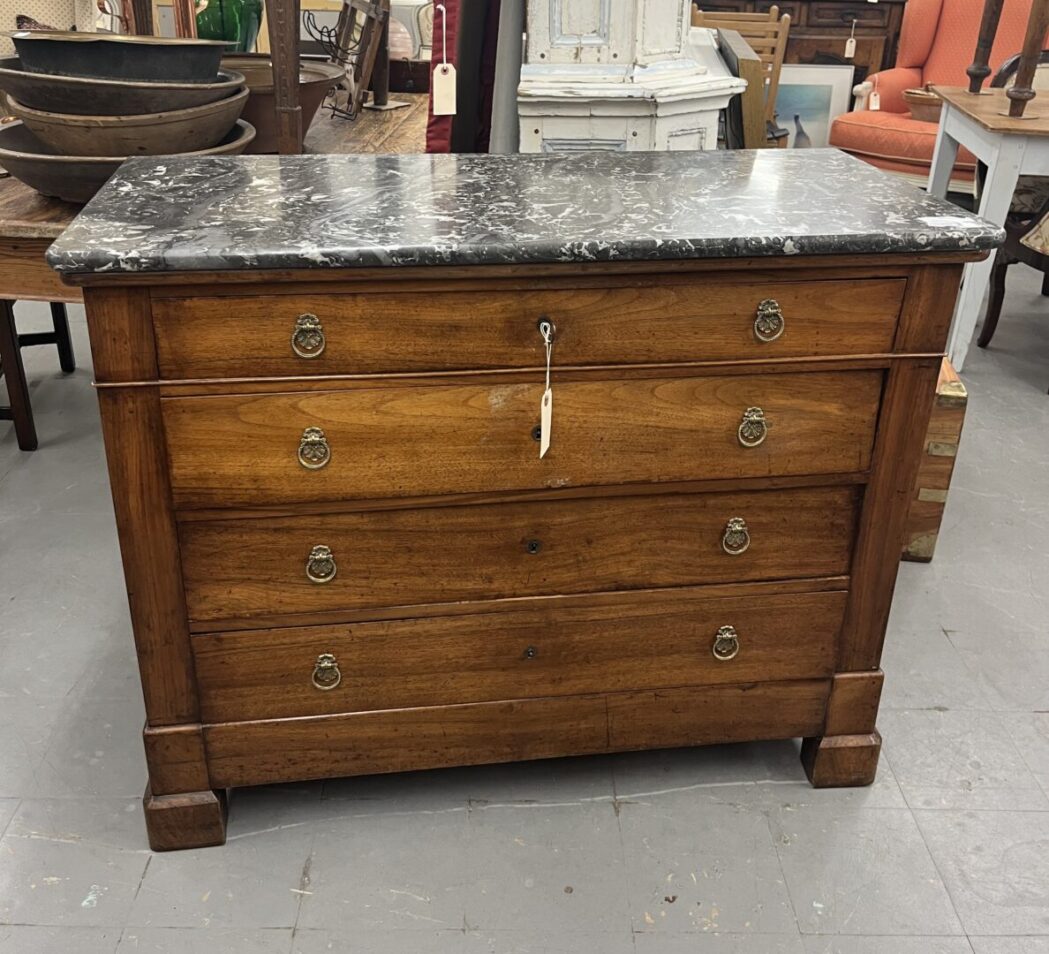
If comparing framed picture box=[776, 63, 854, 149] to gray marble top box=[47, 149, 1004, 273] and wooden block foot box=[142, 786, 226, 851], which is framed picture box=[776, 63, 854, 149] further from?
wooden block foot box=[142, 786, 226, 851]

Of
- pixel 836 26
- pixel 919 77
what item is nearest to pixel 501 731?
pixel 919 77

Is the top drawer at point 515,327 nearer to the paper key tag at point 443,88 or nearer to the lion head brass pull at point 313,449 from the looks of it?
the lion head brass pull at point 313,449

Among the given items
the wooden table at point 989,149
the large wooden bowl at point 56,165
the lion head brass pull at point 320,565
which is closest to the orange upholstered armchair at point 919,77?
the wooden table at point 989,149

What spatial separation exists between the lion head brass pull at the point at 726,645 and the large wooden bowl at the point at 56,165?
162 cm

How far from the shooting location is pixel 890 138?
5.80 metres

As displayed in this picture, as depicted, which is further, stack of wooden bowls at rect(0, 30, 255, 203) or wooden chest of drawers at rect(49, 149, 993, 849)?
stack of wooden bowls at rect(0, 30, 255, 203)

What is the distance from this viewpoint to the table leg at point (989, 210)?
12.1ft

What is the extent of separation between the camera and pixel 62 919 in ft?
6.01

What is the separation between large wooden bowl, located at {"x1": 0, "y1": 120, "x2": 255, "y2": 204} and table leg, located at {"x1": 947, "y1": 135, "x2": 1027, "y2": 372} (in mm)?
2558

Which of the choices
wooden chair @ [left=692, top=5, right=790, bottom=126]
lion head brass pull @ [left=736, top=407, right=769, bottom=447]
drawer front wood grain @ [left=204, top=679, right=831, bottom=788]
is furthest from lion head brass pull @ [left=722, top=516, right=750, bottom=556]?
wooden chair @ [left=692, top=5, right=790, bottom=126]

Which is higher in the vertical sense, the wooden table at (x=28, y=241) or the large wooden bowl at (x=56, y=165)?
the large wooden bowl at (x=56, y=165)

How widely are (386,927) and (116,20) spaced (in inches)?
130

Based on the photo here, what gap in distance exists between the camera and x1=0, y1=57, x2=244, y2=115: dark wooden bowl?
2.35 meters

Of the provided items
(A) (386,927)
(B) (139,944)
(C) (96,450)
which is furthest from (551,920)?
(C) (96,450)
